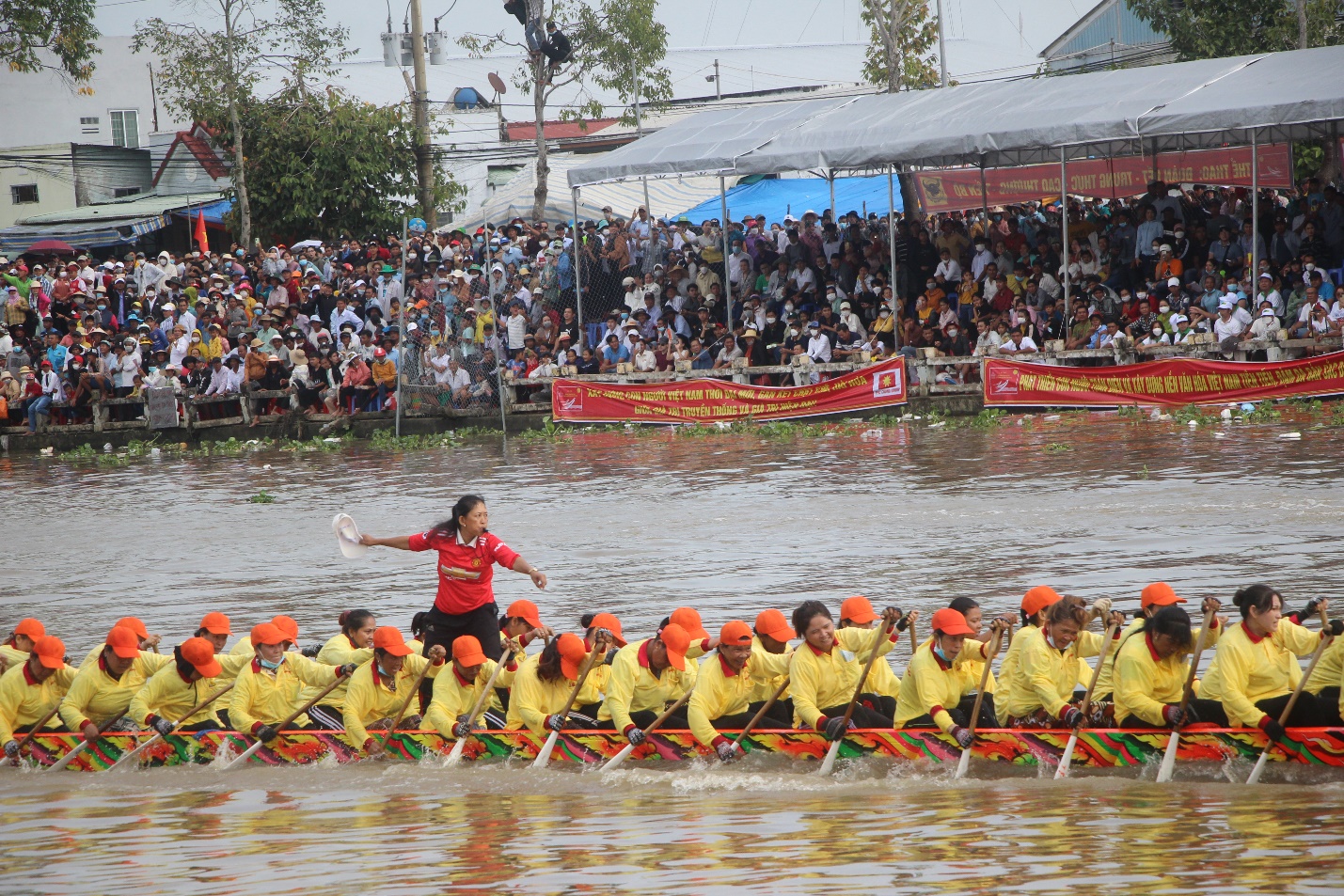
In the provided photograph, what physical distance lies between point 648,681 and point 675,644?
298mm

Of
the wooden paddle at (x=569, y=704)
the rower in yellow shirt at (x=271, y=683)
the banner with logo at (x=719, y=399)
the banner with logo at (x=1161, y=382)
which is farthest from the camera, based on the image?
the banner with logo at (x=719, y=399)

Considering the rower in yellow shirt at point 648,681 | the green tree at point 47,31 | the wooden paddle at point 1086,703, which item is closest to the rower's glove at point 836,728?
the rower in yellow shirt at point 648,681

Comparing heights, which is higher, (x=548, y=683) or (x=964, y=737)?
(x=548, y=683)

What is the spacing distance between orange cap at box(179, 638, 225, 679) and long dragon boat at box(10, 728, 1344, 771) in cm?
41

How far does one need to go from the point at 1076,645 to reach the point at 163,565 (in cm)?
954

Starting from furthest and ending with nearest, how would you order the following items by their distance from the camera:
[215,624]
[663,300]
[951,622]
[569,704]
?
[663,300] < [215,624] < [569,704] < [951,622]

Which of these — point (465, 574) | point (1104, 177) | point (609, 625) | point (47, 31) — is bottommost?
point (609, 625)

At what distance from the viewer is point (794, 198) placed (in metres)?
30.1

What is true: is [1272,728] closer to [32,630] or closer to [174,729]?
[174,729]

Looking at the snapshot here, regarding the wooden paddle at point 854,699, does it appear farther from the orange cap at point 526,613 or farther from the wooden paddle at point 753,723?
the orange cap at point 526,613

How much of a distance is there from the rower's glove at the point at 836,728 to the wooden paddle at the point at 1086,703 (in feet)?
3.65

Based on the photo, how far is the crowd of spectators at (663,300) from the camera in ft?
66.4

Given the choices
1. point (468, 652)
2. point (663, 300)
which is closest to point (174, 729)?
point (468, 652)

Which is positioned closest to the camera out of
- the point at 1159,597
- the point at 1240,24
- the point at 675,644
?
the point at 1159,597
